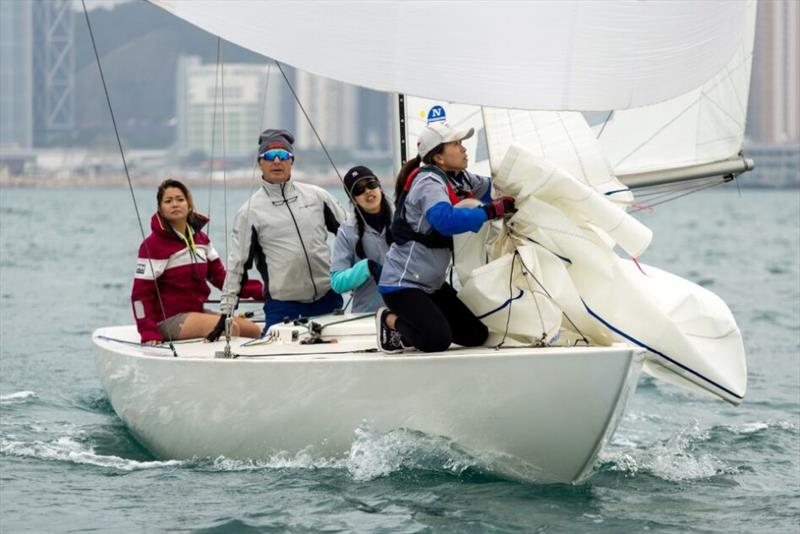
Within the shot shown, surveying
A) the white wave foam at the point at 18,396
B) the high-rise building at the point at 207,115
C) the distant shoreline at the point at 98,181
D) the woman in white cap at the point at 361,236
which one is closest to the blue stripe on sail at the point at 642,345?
the woman in white cap at the point at 361,236

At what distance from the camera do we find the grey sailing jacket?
6.24m

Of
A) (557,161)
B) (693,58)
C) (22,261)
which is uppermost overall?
(693,58)

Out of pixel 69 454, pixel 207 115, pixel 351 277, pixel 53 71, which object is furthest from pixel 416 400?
pixel 207 115

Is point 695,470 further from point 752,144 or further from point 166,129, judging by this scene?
point 752,144

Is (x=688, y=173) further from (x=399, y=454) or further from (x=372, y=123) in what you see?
(x=372, y=123)

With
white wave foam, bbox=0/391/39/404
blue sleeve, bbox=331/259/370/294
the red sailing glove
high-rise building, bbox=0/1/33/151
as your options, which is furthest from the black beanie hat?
high-rise building, bbox=0/1/33/151

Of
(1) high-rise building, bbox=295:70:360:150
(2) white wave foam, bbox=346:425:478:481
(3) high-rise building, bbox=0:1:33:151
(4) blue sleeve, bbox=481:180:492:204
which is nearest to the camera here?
(2) white wave foam, bbox=346:425:478:481

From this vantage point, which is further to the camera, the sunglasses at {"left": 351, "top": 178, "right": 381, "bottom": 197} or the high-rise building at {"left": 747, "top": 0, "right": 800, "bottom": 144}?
the high-rise building at {"left": 747, "top": 0, "right": 800, "bottom": 144}

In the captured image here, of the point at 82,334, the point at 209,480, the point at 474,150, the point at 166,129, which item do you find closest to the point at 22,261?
the point at 82,334

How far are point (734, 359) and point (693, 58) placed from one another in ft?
3.45

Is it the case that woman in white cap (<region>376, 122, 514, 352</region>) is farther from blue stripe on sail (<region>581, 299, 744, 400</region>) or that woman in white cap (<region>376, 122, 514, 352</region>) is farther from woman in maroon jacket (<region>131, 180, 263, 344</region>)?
woman in maroon jacket (<region>131, 180, 263, 344</region>)

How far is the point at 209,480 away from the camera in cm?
561

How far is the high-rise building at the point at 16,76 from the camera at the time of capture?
5772cm

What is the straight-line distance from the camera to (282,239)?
631 centimetres
